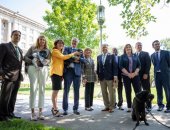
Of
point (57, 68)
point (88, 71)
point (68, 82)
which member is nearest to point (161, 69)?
point (88, 71)

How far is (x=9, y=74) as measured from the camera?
21.2ft

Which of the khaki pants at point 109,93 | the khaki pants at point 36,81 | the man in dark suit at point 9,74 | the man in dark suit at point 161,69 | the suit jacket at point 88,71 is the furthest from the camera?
the suit jacket at point 88,71

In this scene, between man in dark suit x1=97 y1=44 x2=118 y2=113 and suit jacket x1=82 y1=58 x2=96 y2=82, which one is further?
suit jacket x1=82 y1=58 x2=96 y2=82

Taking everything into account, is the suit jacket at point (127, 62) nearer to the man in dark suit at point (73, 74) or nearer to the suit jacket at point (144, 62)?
the suit jacket at point (144, 62)

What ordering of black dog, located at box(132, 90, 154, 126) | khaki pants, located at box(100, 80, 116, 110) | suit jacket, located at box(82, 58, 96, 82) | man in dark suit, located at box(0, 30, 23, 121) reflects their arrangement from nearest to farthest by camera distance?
black dog, located at box(132, 90, 154, 126) → man in dark suit, located at box(0, 30, 23, 121) → khaki pants, located at box(100, 80, 116, 110) → suit jacket, located at box(82, 58, 96, 82)

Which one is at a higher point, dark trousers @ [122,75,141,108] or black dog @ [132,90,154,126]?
dark trousers @ [122,75,141,108]

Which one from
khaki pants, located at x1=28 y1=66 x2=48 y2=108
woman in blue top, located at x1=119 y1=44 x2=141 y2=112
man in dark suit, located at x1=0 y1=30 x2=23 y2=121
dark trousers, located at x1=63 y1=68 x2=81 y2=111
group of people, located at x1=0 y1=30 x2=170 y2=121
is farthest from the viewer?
woman in blue top, located at x1=119 y1=44 x2=141 y2=112

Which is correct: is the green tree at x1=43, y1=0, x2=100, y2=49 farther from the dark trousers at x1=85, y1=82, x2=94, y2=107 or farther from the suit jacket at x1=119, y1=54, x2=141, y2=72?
the suit jacket at x1=119, y1=54, x2=141, y2=72

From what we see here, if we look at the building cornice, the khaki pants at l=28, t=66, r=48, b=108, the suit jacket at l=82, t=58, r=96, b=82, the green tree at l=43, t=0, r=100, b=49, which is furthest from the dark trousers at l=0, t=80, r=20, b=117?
the building cornice

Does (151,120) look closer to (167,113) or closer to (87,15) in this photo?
(167,113)

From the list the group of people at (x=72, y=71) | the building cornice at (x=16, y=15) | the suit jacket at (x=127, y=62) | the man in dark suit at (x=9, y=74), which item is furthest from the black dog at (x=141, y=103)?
the building cornice at (x=16, y=15)

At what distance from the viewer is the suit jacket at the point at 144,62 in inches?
349

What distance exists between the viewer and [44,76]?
707cm

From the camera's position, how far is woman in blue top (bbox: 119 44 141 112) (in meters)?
8.32
